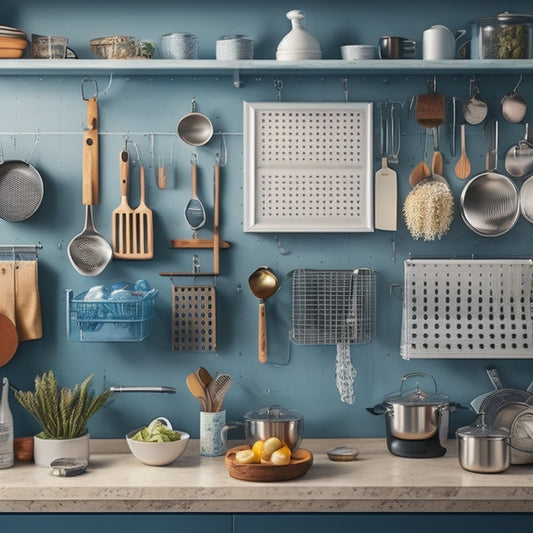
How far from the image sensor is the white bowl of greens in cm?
277

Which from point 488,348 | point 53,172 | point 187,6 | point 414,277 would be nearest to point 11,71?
point 53,172

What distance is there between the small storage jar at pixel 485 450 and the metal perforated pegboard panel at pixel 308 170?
30.3 inches

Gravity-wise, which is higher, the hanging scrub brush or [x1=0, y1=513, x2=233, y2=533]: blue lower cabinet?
the hanging scrub brush

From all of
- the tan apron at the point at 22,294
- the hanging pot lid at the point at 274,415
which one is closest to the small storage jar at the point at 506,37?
the hanging pot lid at the point at 274,415

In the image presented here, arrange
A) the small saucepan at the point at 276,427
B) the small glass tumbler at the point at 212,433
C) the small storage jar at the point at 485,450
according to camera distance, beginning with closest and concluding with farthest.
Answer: the small storage jar at the point at 485,450 → the small saucepan at the point at 276,427 → the small glass tumbler at the point at 212,433

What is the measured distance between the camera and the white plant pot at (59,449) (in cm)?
281

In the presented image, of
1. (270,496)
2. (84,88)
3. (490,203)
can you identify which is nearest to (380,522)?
(270,496)

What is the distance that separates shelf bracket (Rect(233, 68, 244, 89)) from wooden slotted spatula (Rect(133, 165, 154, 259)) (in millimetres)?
422

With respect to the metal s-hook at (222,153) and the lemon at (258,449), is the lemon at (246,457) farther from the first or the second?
the metal s-hook at (222,153)

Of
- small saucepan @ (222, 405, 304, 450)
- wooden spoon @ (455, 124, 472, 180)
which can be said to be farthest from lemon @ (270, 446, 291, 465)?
wooden spoon @ (455, 124, 472, 180)

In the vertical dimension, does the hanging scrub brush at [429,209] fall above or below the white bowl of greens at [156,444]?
above

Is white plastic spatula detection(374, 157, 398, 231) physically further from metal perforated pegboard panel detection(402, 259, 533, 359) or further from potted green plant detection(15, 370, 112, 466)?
potted green plant detection(15, 370, 112, 466)

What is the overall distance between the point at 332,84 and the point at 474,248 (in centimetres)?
74

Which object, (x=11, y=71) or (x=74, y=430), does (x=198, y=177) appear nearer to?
(x=11, y=71)
